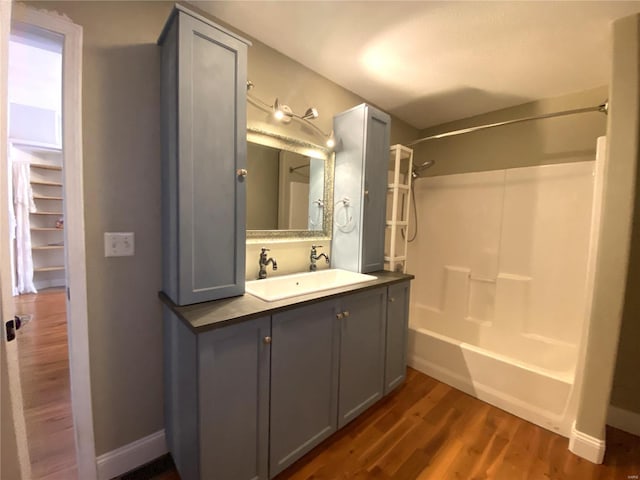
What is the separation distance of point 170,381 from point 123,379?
23cm

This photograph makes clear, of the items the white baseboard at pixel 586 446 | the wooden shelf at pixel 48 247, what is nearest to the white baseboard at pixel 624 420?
the white baseboard at pixel 586 446

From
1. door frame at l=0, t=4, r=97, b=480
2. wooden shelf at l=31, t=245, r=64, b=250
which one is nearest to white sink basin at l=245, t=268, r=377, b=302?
door frame at l=0, t=4, r=97, b=480

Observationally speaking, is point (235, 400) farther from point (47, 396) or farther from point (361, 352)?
point (47, 396)

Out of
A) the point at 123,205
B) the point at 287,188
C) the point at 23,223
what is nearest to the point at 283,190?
the point at 287,188

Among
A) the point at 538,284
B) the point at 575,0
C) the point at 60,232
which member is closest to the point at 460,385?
the point at 538,284

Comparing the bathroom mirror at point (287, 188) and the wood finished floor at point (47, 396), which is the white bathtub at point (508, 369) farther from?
the wood finished floor at point (47, 396)

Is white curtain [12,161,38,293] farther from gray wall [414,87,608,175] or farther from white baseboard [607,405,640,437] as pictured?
white baseboard [607,405,640,437]

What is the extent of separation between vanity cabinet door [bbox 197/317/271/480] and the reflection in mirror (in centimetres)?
81

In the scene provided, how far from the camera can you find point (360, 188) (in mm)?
1983

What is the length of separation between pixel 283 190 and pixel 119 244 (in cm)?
102

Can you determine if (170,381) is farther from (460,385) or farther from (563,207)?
(563,207)

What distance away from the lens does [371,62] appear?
186 centimetres

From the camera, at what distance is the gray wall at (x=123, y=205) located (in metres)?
1.19

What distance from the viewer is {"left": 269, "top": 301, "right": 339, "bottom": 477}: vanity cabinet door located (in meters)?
1.26
